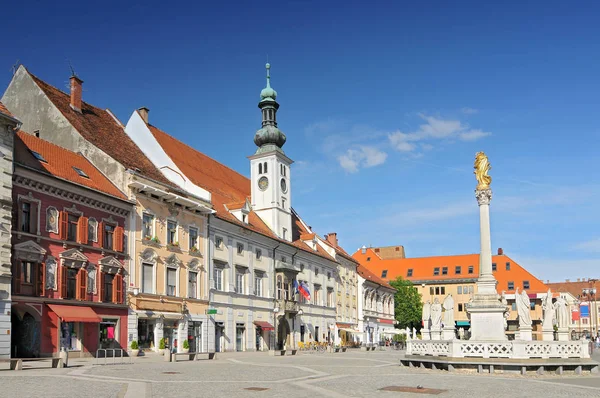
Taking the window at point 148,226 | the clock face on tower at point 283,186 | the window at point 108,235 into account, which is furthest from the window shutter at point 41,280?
the clock face on tower at point 283,186

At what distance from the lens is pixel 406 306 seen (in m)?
88.2

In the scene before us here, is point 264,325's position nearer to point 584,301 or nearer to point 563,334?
point 563,334

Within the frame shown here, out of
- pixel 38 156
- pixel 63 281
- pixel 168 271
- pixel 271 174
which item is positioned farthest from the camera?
pixel 271 174

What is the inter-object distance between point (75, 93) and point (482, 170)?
83.2ft

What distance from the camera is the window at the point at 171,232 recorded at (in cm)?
4062

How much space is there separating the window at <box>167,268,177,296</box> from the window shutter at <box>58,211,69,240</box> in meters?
8.93

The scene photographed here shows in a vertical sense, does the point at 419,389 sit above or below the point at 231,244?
below

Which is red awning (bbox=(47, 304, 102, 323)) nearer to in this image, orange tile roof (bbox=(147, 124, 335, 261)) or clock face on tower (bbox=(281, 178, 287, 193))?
orange tile roof (bbox=(147, 124, 335, 261))

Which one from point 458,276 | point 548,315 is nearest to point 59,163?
point 548,315

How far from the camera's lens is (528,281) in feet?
295

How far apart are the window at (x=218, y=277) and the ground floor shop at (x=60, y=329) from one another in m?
11.0

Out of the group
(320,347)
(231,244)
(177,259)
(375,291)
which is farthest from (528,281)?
(177,259)

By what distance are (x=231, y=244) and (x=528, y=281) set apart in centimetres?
5596

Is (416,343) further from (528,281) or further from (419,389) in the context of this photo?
(528,281)
